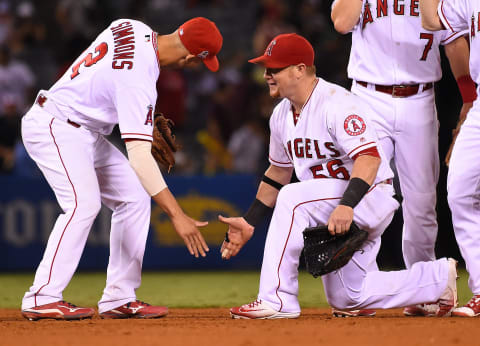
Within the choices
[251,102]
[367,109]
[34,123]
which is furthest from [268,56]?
[251,102]

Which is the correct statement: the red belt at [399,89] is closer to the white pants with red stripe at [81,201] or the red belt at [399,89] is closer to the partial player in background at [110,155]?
the partial player in background at [110,155]

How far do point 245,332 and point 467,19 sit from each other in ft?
8.23

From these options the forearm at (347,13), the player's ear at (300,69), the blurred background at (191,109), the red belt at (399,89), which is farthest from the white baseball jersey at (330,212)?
the blurred background at (191,109)

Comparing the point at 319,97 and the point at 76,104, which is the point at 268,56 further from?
the point at 76,104

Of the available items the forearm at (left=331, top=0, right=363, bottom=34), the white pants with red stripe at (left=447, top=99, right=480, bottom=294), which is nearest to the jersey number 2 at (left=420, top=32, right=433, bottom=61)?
the forearm at (left=331, top=0, right=363, bottom=34)

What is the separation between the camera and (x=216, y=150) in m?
10.9

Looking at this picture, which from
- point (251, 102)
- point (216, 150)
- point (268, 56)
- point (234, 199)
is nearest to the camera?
point (268, 56)

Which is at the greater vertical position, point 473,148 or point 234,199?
point 473,148

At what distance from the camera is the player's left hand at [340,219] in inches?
176

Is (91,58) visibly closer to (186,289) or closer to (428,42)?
(428,42)

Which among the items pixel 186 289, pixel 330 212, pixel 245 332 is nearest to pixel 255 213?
pixel 330 212

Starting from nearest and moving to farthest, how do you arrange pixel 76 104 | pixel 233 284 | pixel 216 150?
pixel 76 104, pixel 233 284, pixel 216 150

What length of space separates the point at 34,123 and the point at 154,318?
154cm

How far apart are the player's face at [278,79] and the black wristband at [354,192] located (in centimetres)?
77
